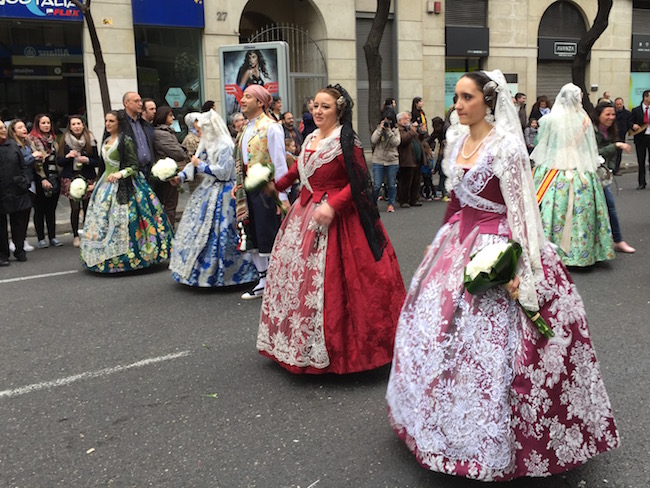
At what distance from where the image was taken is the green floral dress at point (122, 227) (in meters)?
7.70

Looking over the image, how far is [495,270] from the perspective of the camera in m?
2.95

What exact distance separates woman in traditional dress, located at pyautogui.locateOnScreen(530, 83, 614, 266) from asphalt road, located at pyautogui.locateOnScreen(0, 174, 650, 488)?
56 cm

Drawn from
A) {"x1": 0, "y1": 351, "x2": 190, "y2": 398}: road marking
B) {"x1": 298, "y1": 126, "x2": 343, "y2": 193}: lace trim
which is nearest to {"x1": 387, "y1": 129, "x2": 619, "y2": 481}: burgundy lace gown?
{"x1": 298, "y1": 126, "x2": 343, "y2": 193}: lace trim

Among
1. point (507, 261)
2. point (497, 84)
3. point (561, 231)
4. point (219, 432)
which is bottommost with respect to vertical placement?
point (219, 432)

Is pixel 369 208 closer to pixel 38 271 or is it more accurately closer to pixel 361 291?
pixel 361 291

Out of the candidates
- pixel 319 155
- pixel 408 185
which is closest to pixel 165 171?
pixel 319 155

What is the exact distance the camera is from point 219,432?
12.7 feet

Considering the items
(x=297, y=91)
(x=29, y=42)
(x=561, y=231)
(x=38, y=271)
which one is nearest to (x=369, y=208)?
(x=561, y=231)

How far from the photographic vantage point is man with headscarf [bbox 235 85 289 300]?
19.5 ft

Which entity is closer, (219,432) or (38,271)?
(219,432)

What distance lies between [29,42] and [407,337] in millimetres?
13948

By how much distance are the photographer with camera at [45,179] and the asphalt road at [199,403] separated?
297cm

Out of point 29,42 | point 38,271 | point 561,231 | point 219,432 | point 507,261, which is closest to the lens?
point 507,261

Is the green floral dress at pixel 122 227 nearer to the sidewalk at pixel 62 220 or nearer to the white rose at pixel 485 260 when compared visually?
the sidewalk at pixel 62 220
